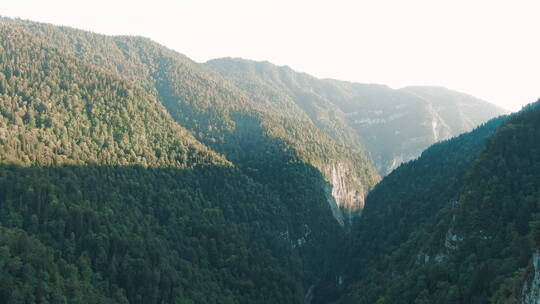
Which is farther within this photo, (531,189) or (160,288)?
(160,288)

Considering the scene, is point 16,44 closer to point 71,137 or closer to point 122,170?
point 71,137

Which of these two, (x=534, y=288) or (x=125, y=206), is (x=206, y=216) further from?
(x=534, y=288)

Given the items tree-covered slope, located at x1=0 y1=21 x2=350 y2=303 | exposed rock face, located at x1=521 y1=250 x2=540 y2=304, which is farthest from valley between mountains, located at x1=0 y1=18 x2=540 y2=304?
tree-covered slope, located at x1=0 y1=21 x2=350 y2=303

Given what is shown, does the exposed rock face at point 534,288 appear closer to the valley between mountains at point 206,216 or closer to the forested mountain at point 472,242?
the forested mountain at point 472,242

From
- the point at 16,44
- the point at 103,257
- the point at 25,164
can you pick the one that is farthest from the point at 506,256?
the point at 16,44

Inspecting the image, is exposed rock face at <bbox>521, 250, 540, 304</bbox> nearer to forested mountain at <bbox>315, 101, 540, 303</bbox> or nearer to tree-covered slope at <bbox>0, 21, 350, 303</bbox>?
forested mountain at <bbox>315, 101, 540, 303</bbox>

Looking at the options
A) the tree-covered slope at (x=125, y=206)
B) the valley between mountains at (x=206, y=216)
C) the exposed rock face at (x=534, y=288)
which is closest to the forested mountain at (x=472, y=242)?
the exposed rock face at (x=534, y=288)

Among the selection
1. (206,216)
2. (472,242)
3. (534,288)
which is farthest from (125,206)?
(534,288)
